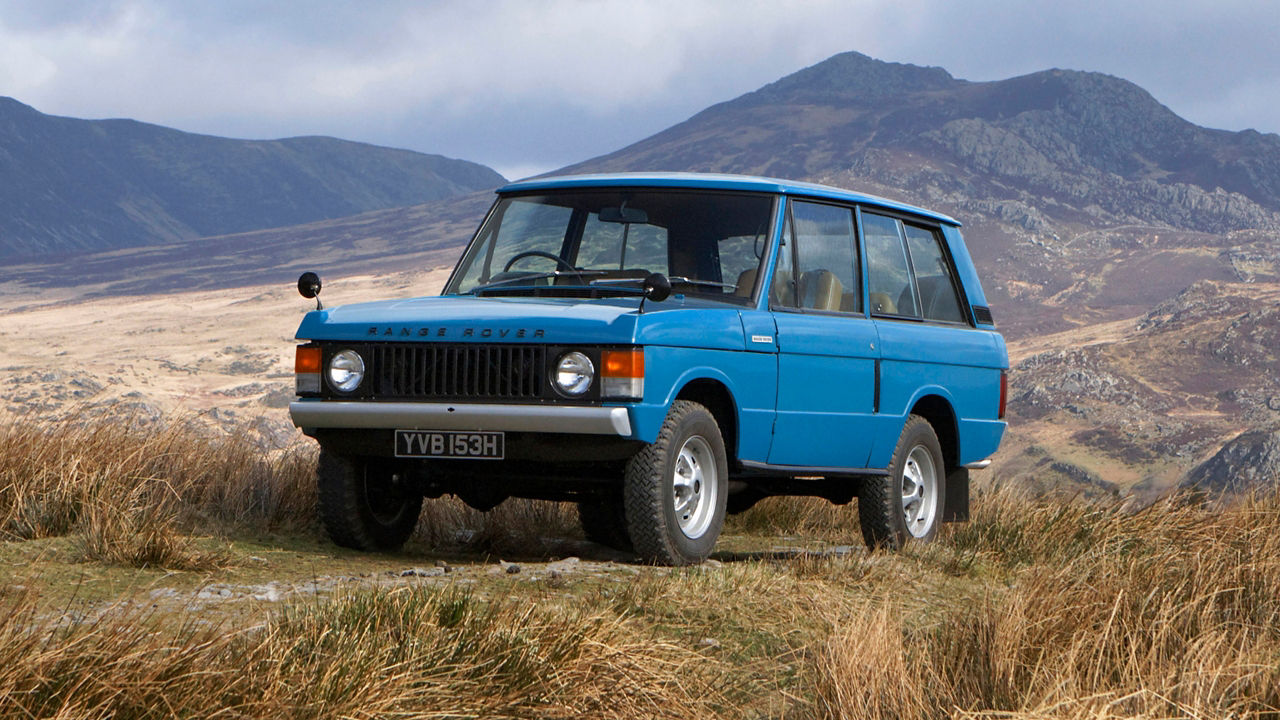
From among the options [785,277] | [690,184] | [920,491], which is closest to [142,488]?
[690,184]

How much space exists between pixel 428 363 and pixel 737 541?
10.5 ft

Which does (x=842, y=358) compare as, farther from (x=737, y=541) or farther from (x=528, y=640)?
(x=528, y=640)

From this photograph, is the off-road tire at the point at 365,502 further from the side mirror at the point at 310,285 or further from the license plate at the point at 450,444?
the side mirror at the point at 310,285

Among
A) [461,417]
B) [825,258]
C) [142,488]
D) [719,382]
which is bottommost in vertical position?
[142,488]

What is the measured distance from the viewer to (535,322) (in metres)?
6.54

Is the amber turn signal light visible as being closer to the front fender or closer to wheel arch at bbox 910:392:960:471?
the front fender

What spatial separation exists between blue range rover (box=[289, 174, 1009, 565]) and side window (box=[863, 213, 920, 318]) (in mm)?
16

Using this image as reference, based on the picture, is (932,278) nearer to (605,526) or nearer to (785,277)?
(785,277)

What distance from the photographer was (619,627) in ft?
14.9

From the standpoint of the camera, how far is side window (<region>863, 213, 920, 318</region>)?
8.43m

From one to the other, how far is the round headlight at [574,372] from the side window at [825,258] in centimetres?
171

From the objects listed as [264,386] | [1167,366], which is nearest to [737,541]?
[264,386]

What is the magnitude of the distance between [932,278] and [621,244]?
218cm

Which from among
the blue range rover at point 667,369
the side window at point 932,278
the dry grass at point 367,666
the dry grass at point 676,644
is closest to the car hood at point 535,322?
the blue range rover at point 667,369
